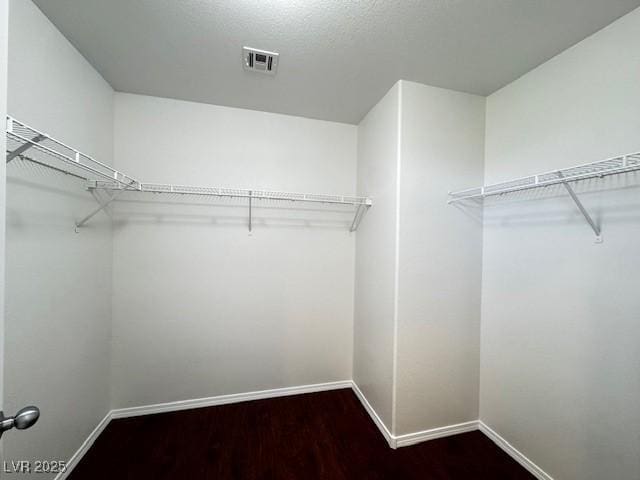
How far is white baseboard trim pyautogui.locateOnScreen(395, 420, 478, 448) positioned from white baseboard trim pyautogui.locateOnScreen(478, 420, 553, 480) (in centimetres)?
7

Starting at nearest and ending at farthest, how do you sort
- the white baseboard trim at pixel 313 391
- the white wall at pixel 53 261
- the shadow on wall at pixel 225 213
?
1. the white wall at pixel 53 261
2. the white baseboard trim at pixel 313 391
3. the shadow on wall at pixel 225 213

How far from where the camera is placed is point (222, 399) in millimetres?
2170

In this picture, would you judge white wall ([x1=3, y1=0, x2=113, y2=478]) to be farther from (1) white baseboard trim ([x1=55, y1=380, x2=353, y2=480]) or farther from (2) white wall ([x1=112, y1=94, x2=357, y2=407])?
(2) white wall ([x1=112, y1=94, x2=357, y2=407])

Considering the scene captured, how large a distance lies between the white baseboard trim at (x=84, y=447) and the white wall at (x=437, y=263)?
6.70 ft

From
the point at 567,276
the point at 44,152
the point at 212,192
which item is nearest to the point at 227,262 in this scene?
the point at 212,192

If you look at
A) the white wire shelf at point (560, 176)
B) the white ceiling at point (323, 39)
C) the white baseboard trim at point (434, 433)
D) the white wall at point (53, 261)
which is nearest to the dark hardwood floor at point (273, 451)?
the white baseboard trim at point (434, 433)

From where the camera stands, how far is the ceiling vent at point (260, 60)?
5.04 ft

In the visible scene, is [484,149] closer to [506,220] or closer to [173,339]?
[506,220]

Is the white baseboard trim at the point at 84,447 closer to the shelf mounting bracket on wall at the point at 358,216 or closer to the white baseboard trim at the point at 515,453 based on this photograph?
the shelf mounting bracket on wall at the point at 358,216

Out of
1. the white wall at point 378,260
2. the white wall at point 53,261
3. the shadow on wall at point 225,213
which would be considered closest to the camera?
the white wall at point 53,261

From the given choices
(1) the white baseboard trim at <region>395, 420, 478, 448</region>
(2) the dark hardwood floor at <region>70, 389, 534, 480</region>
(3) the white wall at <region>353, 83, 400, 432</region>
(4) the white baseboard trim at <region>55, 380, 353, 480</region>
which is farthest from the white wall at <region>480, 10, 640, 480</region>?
(4) the white baseboard trim at <region>55, 380, 353, 480</region>

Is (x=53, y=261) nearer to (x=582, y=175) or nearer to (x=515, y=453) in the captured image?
(x=582, y=175)

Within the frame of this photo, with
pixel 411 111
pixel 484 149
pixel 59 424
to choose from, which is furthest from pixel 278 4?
pixel 59 424

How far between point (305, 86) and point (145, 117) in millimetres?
1284
